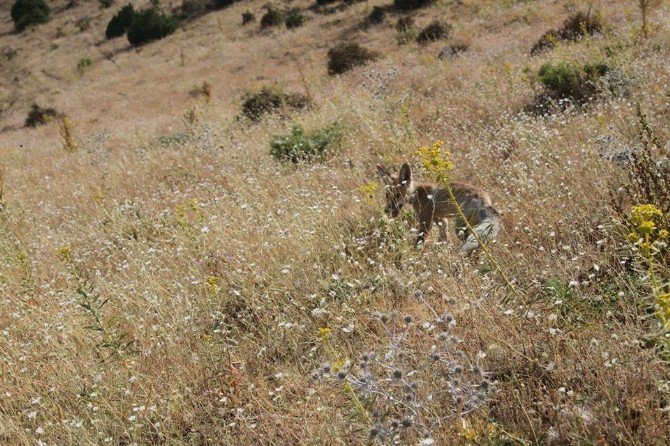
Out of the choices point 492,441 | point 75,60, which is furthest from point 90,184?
point 75,60

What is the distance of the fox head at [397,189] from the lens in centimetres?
518

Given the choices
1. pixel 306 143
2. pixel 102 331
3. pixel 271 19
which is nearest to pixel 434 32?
pixel 306 143

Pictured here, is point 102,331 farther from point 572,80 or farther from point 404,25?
point 404,25

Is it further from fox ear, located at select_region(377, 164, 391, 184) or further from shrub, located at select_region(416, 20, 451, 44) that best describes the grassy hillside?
shrub, located at select_region(416, 20, 451, 44)

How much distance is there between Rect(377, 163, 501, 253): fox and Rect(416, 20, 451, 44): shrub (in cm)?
1468

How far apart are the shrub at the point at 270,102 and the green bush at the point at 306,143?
15.0ft

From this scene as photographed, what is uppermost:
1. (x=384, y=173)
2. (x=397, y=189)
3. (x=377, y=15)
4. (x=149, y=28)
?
(x=149, y=28)

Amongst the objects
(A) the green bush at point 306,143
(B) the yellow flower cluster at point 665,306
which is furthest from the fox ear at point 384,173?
(B) the yellow flower cluster at point 665,306

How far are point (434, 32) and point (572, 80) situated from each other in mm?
12030

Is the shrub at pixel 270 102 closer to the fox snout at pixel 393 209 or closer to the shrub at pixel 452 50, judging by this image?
the shrub at pixel 452 50

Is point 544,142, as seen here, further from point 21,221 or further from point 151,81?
point 151,81

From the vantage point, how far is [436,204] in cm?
506

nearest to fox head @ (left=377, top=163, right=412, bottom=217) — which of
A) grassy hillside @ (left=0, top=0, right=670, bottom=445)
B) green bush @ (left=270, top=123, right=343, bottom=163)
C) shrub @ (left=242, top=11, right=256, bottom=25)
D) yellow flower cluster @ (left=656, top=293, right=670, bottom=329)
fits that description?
grassy hillside @ (left=0, top=0, right=670, bottom=445)

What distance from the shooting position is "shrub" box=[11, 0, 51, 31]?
43.2 metres
